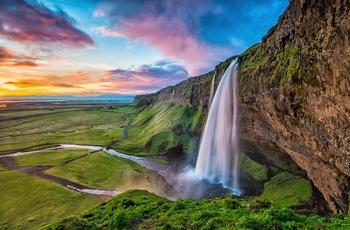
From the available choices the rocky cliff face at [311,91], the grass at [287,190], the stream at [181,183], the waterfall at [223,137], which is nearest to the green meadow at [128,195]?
the grass at [287,190]

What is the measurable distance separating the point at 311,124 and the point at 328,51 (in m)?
9.31

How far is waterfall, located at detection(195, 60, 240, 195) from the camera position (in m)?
43.9

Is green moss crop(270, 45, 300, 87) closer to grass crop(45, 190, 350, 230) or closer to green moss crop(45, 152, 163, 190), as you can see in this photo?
grass crop(45, 190, 350, 230)

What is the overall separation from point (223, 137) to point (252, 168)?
934 cm

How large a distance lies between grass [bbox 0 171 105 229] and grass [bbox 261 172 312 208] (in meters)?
27.3

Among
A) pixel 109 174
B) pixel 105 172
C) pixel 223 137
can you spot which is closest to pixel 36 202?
pixel 109 174

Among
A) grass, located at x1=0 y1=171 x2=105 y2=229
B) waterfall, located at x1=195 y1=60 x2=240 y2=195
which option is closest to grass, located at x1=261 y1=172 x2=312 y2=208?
waterfall, located at x1=195 y1=60 x2=240 y2=195

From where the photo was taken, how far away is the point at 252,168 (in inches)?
1639

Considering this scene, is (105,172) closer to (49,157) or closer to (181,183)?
(181,183)

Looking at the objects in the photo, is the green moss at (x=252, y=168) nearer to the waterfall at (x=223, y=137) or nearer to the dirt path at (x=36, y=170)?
the waterfall at (x=223, y=137)

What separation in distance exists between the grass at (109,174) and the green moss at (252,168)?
18.1m

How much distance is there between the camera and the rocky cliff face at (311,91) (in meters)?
16.0

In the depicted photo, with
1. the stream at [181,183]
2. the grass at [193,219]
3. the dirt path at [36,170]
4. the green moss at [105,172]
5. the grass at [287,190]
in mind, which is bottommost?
the dirt path at [36,170]

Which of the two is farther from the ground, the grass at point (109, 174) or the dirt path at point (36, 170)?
the grass at point (109, 174)
